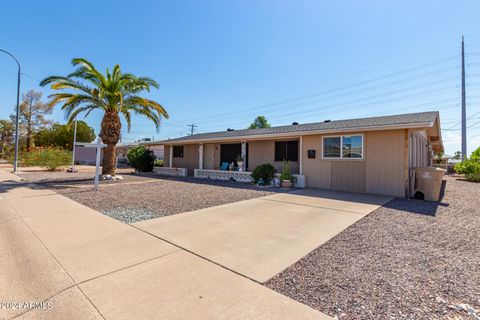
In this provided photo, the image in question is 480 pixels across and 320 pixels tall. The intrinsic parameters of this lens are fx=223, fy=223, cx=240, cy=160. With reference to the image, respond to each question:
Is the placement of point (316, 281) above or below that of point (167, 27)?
below

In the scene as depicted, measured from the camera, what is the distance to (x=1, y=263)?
3.03 m

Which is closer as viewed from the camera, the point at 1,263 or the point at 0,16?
the point at 1,263

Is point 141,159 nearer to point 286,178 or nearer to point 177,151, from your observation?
point 177,151

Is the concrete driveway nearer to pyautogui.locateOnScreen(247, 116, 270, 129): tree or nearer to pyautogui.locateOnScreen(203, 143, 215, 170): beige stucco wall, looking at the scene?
pyautogui.locateOnScreen(203, 143, 215, 170): beige stucco wall

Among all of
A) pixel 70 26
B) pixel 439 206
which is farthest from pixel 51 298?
pixel 70 26

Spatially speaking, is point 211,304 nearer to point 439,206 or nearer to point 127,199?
point 127,199

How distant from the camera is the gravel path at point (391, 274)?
88.1 inches

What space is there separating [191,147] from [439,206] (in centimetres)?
1543

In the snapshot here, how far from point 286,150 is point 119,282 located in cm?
1161

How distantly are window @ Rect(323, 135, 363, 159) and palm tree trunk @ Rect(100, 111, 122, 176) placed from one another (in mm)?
11472

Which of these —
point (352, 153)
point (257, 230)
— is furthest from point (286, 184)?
point (257, 230)

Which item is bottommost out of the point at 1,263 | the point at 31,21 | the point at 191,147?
the point at 1,263

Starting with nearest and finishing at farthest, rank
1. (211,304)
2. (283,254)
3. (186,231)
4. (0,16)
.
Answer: (211,304) < (283,254) < (186,231) < (0,16)

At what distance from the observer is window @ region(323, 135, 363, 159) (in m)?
9.79
